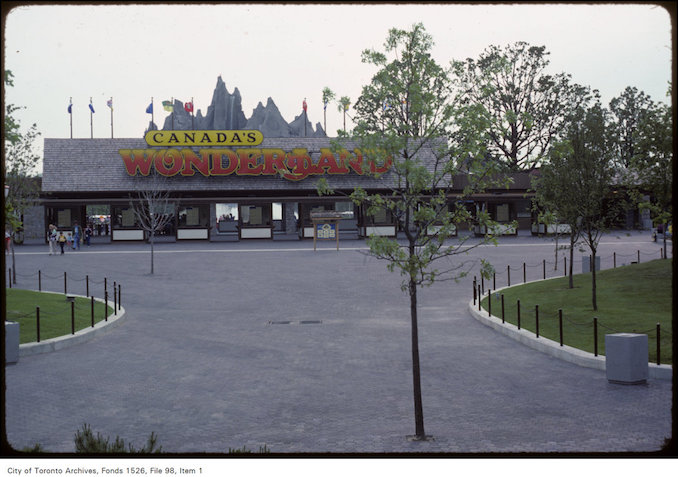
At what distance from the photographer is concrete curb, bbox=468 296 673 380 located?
1163 centimetres

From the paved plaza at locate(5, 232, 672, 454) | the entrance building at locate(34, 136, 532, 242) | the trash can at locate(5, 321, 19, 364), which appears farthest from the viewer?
the entrance building at locate(34, 136, 532, 242)

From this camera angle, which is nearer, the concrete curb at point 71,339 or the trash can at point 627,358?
the trash can at point 627,358

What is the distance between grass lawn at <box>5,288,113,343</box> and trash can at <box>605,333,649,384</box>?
11810mm

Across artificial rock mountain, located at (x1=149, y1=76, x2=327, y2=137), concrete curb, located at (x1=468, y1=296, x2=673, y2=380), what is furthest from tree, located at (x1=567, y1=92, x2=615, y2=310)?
artificial rock mountain, located at (x1=149, y1=76, x2=327, y2=137)

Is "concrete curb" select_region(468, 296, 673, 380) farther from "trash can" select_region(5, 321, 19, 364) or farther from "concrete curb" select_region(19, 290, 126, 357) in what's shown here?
"trash can" select_region(5, 321, 19, 364)

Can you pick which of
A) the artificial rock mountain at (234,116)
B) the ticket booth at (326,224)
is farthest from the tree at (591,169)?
the artificial rock mountain at (234,116)

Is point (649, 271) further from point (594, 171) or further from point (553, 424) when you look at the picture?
point (553, 424)

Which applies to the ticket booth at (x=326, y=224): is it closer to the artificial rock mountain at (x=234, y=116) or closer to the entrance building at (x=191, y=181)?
the entrance building at (x=191, y=181)

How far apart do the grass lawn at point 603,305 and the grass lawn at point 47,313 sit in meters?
11.1

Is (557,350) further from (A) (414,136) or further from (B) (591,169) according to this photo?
(B) (591,169)

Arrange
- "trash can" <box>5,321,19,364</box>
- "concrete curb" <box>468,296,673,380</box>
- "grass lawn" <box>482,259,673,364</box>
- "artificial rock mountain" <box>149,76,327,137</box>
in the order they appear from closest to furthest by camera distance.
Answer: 1. "concrete curb" <box>468,296,673,380</box>
2. "trash can" <box>5,321,19,364</box>
3. "grass lawn" <box>482,259,673,364</box>
4. "artificial rock mountain" <box>149,76,327,137</box>

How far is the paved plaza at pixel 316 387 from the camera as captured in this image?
353 inches

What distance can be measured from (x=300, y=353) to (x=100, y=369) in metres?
4.01

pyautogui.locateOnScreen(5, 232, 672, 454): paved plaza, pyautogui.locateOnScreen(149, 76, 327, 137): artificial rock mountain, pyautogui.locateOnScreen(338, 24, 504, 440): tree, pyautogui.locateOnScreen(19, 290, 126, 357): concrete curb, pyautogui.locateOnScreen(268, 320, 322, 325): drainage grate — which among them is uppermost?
pyautogui.locateOnScreen(149, 76, 327, 137): artificial rock mountain
